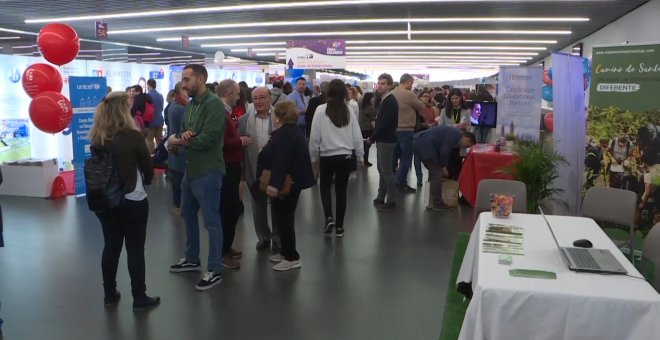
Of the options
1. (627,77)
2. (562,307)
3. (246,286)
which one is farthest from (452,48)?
(562,307)

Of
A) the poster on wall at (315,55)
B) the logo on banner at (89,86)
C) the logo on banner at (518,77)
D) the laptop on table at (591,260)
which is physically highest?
the poster on wall at (315,55)

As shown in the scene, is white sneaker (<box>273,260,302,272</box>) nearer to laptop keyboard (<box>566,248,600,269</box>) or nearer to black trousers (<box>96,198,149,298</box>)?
black trousers (<box>96,198,149,298</box>)

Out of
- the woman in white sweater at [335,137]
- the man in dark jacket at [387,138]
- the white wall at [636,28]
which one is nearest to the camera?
the woman in white sweater at [335,137]

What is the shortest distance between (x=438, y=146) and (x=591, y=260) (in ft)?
11.6

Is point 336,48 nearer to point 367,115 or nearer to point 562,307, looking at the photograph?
point 367,115

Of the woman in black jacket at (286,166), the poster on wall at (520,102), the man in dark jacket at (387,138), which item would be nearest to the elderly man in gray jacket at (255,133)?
the woman in black jacket at (286,166)

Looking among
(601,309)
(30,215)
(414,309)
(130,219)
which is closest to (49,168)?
(30,215)

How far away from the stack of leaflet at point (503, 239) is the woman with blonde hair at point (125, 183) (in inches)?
73.3

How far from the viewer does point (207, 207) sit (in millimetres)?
3518

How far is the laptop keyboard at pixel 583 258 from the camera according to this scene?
7.42 ft

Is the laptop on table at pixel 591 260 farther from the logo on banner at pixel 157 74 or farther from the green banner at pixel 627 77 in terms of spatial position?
the logo on banner at pixel 157 74

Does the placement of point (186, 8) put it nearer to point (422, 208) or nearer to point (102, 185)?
point (422, 208)

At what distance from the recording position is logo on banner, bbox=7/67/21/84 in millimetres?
7176

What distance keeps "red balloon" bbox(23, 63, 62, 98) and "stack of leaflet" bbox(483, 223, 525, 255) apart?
16.6 feet
